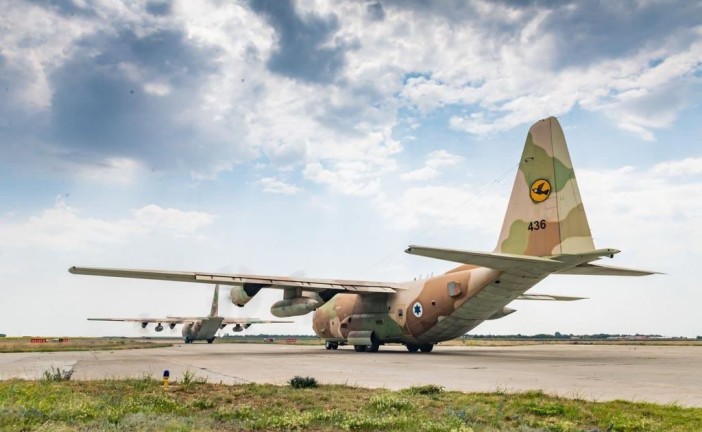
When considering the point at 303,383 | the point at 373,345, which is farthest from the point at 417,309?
the point at 303,383

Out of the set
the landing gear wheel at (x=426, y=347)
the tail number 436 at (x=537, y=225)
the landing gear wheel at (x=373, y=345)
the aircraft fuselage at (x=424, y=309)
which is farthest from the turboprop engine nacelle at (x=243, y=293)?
the tail number 436 at (x=537, y=225)

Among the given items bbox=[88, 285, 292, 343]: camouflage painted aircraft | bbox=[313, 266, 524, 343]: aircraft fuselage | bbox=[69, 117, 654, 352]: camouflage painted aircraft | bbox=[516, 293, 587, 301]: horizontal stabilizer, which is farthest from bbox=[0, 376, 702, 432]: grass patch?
bbox=[88, 285, 292, 343]: camouflage painted aircraft

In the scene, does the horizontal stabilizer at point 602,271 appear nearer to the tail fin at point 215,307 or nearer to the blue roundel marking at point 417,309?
the blue roundel marking at point 417,309

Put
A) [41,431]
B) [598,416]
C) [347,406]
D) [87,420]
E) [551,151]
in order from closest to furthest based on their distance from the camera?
[41,431] < [87,420] < [598,416] < [347,406] < [551,151]

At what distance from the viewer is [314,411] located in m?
8.67

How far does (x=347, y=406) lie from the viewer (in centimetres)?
936

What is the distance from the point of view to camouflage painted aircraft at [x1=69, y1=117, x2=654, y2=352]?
64.2ft

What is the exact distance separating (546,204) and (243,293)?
1624 cm

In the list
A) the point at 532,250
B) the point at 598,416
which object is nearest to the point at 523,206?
the point at 532,250

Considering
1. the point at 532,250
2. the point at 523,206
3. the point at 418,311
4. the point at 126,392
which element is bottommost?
the point at 126,392

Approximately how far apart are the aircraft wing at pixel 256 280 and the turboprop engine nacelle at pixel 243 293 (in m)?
0.50

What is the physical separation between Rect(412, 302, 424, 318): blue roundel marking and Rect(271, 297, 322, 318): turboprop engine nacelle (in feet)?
16.9

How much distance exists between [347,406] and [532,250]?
13.7m

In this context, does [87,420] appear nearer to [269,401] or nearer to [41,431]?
[41,431]
